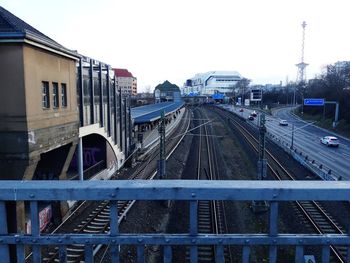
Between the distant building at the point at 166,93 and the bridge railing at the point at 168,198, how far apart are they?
4238 inches

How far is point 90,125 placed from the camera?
20.8 metres

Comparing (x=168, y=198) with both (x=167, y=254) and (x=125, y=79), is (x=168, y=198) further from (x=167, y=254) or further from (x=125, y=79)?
(x=125, y=79)

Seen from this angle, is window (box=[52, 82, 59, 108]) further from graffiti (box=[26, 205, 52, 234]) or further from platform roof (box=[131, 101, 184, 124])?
platform roof (box=[131, 101, 184, 124])

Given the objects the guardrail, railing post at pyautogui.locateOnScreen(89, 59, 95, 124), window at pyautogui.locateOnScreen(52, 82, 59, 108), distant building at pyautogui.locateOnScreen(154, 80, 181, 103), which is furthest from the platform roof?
distant building at pyautogui.locateOnScreen(154, 80, 181, 103)

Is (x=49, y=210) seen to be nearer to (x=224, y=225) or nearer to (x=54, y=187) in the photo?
(x=224, y=225)

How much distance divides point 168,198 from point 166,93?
412ft

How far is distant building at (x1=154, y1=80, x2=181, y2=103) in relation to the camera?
11133 centimetres

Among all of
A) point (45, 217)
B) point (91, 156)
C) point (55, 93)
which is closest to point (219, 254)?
point (45, 217)

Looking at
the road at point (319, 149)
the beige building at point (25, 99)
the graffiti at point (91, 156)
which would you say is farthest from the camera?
the road at point (319, 149)

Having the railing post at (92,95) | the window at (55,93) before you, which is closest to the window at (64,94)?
the window at (55,93)

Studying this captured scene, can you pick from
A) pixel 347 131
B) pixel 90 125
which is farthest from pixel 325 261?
pixel 347 131

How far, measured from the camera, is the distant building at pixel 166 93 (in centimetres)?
11133

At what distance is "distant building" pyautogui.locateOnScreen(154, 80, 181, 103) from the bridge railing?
107653 mm

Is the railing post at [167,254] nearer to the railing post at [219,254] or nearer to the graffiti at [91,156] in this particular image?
the railing post at [219,254]
